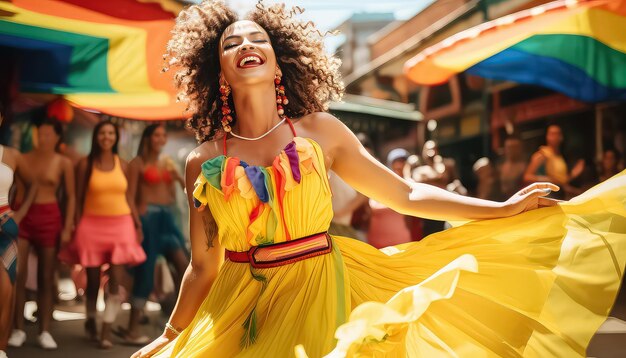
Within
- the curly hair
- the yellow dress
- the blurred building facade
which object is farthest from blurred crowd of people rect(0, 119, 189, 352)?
the blurred building facade

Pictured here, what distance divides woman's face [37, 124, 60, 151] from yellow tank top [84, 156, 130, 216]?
418mm

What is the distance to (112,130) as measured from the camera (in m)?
7.00

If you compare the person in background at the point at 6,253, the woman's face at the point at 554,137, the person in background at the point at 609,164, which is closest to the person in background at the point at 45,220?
the person in background at the point at 6,253

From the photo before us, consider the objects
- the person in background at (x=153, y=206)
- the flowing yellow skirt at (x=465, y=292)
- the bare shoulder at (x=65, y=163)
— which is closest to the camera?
the flowing yellow skirt at (x=465, y=292)

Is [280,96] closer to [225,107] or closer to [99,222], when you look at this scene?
[225,107]

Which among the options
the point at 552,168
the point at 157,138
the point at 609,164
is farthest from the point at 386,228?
the point at 609,164

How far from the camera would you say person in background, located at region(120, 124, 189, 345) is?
7152mm

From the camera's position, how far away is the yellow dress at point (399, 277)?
255 cm

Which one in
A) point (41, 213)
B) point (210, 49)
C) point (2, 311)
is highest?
point (210, 49)

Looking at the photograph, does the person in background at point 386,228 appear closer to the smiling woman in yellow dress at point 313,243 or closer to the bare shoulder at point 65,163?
the bare shoulder at point 65,163

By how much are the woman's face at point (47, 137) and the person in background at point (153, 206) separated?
71 cm

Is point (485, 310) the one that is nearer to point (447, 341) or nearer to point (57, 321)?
point (447, 341)

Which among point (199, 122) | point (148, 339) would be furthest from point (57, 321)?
point (199, 122)

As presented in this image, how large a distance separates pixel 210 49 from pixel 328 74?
0.52m
